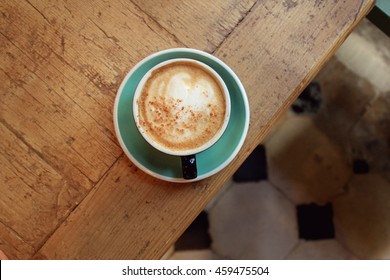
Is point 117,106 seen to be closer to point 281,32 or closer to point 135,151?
point 135,151

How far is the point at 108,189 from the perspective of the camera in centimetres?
72

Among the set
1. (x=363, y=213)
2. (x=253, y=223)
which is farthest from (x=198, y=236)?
(x=363, y=213)

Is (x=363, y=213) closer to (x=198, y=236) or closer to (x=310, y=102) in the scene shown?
(x=310, y=102)

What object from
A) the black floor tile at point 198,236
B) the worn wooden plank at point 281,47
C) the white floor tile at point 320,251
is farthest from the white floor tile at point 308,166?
the worn wooden plank at point 281,47

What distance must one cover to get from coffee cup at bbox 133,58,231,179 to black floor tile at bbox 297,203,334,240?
2.38 feet

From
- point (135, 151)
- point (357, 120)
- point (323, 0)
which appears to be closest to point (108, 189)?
point (135, 151)

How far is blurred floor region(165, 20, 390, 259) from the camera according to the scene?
4.24 ft

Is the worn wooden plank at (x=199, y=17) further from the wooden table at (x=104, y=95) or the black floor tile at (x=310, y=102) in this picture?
the black floor tile at (x=310, y=102)

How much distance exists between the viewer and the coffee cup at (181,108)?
0.67m

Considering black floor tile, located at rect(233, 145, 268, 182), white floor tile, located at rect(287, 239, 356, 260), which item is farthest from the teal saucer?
white floor tile, located at rect(287, 239, 356, 260)

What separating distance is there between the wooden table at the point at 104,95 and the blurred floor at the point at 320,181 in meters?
0.58

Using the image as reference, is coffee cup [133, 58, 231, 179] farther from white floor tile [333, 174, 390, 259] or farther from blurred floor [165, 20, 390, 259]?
white floor tile [333, 174, 390, 259]

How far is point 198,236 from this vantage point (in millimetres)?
1299

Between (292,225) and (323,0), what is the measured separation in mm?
758
